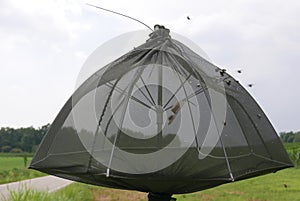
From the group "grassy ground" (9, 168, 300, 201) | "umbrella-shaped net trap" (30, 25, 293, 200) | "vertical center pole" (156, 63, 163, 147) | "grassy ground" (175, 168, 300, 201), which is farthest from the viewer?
"grassy ground" (175, 168, 300, 201)

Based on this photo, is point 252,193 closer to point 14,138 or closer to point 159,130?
point 159,130

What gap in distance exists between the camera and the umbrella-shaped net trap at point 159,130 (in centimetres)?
229

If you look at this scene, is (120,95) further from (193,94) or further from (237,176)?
(237,176)

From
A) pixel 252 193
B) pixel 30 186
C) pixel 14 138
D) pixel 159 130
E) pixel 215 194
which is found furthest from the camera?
pixel 14 138

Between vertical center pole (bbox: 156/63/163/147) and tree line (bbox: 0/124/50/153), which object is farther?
tree line (bbox: 0/124/50/153)

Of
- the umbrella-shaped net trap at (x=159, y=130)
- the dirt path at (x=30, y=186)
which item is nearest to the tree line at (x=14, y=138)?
the dirt path at (x=30, y=186)

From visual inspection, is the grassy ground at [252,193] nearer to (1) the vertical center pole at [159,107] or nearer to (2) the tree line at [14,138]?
(1) the vertical center pole at [159,107]

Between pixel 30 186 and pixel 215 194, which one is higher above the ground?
pixel 30 186

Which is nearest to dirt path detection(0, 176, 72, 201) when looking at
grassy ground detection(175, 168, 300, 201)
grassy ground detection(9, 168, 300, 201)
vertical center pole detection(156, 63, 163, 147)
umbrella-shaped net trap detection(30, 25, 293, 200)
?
grassy ground detection(9, 168, 300, 201)

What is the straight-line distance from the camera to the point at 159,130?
2.43 m

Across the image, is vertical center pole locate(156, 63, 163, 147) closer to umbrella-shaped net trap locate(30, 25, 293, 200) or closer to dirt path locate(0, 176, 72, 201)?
umbrella-shaped net trap locate(30, 25, 293, 200)

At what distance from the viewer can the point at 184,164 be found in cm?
229

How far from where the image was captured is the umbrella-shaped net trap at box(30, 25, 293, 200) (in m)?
2.29

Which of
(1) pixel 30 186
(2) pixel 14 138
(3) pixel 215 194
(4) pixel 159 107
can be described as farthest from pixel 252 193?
(2) pixel 14 138
